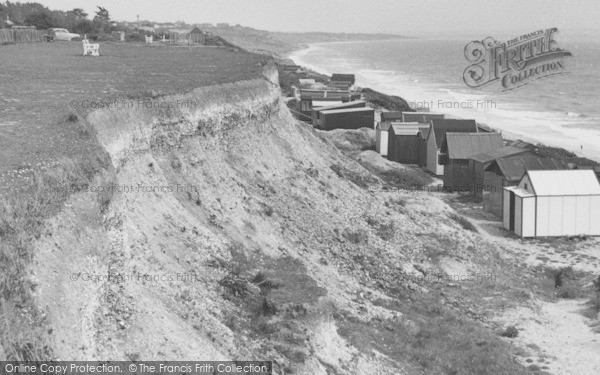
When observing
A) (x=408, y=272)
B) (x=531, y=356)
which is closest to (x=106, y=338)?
(x=531, y=356)

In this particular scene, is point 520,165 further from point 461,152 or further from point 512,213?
point 461,152

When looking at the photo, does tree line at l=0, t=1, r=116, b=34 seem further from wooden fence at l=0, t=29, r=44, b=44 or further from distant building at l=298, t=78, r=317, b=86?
distant building at l=298, t=78, r=317, b=86

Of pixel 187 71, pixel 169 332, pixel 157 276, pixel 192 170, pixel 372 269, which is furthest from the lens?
pixel 187 71

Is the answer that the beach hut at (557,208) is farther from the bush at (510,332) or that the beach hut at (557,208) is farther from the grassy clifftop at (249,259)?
the bush at (510,332)

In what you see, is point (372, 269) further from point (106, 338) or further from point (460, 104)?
point (460, 104)

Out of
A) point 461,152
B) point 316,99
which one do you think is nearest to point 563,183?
point 461,152

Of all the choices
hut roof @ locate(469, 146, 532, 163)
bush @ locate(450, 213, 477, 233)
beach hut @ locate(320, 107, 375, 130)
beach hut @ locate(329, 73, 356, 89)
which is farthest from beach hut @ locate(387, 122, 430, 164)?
beach hut @ locate(329, 73, 356, 89)

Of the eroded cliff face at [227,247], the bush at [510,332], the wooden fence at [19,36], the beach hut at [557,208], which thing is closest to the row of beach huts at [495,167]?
the beach hut at [557,208]
